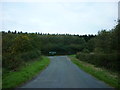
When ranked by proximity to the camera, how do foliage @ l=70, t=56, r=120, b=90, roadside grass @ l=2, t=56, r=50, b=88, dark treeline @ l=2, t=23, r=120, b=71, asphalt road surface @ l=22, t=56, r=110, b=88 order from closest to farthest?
asphalt road surface @ l=22, t=56, r=110, b=88 → roadside grass @ l=2, t=56, r=50, b=88 → foliage @ l=70, t=56, r=120, b=90 → dark treeline @ l=2, t=23, r=120, b=71

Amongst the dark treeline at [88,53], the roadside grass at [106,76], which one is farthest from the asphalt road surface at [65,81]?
the dark treeline at [88,53]

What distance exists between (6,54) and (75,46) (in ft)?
304

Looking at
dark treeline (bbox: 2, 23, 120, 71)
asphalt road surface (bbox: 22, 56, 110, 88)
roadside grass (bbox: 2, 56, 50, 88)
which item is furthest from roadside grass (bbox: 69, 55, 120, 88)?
roadside grass (bbox: 2, 56, 50, 88)

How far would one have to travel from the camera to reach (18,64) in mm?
27344

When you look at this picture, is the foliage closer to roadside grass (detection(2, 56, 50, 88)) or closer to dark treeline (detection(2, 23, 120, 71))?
dark treeline (detection(2, 23, 120, 71))

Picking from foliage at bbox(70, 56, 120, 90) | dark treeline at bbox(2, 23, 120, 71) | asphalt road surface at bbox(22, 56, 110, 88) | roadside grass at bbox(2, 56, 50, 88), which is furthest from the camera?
dark treeline at bbox(2, 23, 120, 71)

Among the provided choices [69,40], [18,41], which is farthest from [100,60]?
[69,40]

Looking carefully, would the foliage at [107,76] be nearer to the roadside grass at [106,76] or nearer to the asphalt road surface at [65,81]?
the roadside grass at [106,76]

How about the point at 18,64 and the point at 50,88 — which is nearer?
the point at 50,88

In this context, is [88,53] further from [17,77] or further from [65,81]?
[65,81]

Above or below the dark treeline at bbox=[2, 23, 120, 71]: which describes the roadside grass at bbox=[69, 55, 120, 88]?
below

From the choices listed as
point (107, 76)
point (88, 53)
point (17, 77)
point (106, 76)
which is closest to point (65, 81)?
point (17, 77)

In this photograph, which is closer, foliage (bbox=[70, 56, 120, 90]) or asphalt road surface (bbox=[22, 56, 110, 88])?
asphalt road surface (bbox=[22, 56, 110, 88])

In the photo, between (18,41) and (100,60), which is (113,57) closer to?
(100,60)
